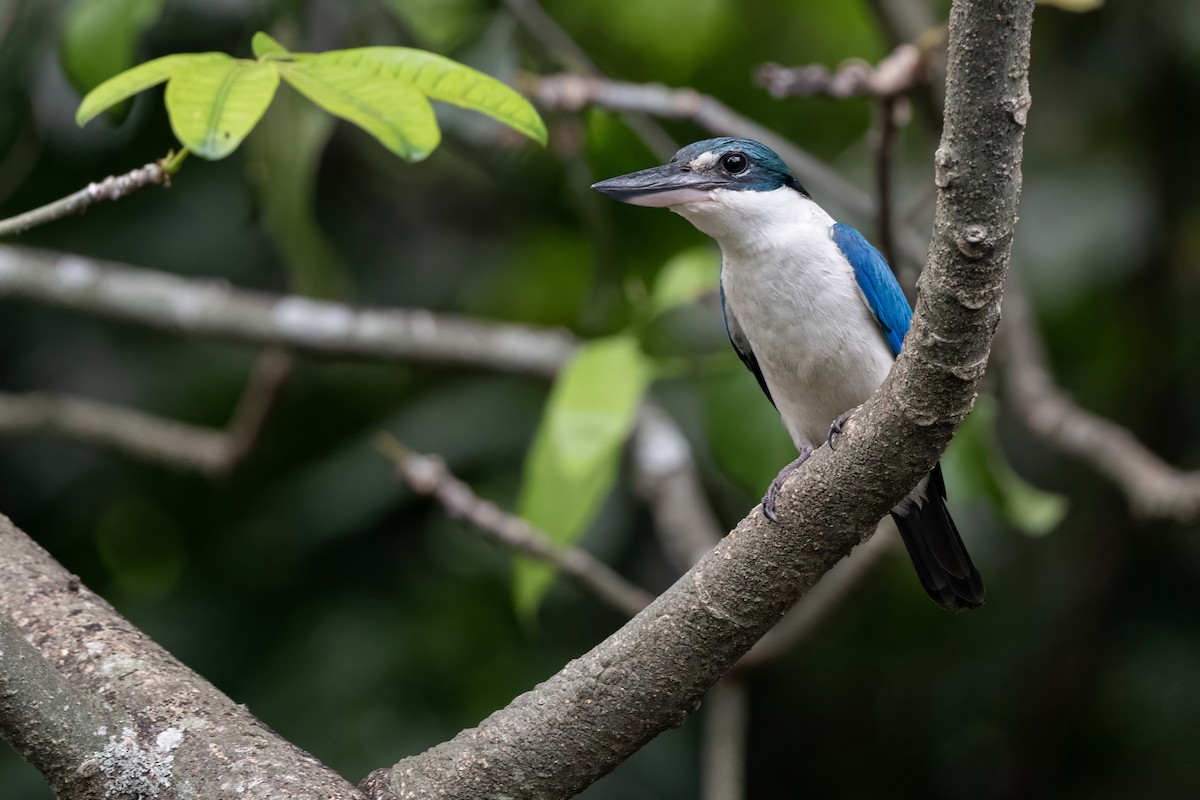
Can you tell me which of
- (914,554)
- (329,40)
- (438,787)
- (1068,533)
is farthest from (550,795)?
(1068,533)

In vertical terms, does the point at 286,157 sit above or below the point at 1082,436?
above

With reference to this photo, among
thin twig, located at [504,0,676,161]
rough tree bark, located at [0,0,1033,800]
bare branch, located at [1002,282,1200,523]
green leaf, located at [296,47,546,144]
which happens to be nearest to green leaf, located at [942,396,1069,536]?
bare branch, located at [1002,282,1200,523]

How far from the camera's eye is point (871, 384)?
2574mm

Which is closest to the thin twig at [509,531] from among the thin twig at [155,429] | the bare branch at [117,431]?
the thin twig at [155,429]

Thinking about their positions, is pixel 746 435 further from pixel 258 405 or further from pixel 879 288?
pixel 258 405

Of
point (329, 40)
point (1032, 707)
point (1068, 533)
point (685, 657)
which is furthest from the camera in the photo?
point (1068, 533)

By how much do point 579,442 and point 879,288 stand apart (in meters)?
0.71

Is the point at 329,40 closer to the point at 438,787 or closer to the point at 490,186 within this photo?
the point at 490,186

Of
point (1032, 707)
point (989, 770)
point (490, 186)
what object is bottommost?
point (989, 770)

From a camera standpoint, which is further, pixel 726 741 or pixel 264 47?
pixel 726 741

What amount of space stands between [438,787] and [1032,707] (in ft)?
9.91

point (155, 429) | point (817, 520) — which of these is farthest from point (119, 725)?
point (155, 429)

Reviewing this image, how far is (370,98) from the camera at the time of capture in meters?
1.70

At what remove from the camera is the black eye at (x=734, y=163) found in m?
2.72
